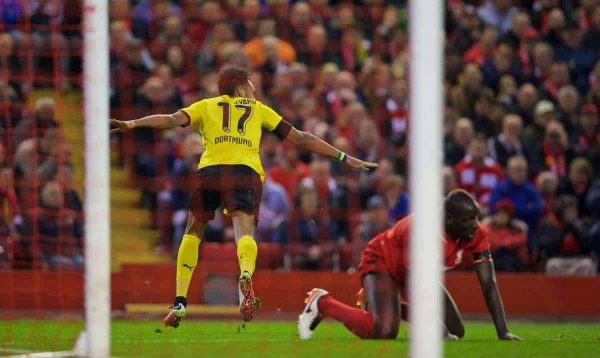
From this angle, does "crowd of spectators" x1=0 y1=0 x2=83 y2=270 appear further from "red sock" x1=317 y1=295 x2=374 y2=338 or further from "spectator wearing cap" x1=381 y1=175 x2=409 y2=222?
"red sock" x1=317 y1=295 x2=374 y2=338

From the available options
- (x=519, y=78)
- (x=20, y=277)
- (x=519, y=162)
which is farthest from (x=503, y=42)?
(x=20, y=277)

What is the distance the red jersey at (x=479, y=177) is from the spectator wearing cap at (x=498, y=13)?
314 cm

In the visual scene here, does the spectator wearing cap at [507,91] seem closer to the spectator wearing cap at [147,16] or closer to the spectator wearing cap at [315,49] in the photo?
the spectator wearing cap at [315,49]

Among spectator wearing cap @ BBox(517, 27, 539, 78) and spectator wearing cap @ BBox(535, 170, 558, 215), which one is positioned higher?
spectator wearing cap @ BBox(517, 27, 539, 78)

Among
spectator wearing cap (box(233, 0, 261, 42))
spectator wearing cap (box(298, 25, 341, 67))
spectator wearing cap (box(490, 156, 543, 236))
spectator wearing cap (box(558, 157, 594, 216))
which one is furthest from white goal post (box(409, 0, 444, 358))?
spectator wearing cap (box(558, 157, 594, 216))

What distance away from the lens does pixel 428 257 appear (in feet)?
18.9

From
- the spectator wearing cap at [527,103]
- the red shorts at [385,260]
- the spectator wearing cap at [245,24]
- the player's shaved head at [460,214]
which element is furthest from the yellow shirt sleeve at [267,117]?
the spectator wearing cap at [527,103]

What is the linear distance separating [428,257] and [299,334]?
4747mm

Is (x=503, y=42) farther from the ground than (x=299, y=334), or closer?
farther from the ground

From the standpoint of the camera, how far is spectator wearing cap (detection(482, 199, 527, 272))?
15.6 meters

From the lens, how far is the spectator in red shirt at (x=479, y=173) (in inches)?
629

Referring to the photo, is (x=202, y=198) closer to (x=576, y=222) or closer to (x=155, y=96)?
(x=155, y=96)

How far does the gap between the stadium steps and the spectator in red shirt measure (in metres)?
3.71

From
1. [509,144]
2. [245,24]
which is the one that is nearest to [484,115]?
[509,144]
